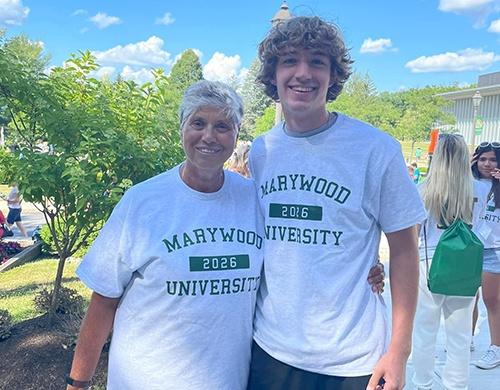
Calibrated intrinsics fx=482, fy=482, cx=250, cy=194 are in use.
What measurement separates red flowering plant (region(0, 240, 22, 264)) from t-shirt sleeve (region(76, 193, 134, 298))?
25.9ft

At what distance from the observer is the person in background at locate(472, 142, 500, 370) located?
418 centimetres

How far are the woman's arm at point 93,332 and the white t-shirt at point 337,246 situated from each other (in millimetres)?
614

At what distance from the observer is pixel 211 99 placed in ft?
5.76

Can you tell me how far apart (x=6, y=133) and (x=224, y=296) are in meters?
3.16

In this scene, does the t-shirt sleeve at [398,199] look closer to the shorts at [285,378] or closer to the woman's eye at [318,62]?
the woman's eye at [318,62]

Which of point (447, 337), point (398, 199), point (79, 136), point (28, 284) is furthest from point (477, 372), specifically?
point (28, 284)

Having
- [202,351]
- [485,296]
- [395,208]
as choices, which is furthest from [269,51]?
[485,296]

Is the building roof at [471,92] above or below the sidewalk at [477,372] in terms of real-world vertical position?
above

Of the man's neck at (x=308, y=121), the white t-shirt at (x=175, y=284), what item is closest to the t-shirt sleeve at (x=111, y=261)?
the white t-shirt at (x=175, y=284)

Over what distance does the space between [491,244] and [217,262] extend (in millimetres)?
3334

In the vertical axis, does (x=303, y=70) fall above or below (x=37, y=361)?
above

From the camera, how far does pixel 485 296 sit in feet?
14.1

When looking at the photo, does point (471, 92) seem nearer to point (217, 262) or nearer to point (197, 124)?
point (197, 124)

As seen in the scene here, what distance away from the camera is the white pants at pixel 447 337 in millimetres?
3609
